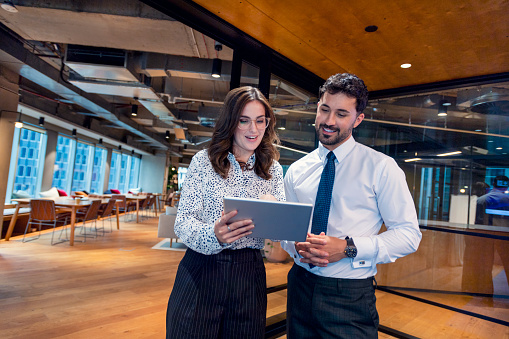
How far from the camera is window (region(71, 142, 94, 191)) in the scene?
584 inches

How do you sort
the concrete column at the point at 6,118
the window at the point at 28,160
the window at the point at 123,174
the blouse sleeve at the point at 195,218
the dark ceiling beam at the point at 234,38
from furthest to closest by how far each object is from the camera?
the window at the point at 123,174 < the window at the point at 28,160 < the concrete column at the point at 6,118 < the dark ceiling beam at the point at 234,38 < the blouse sleeve at the point at 195,218

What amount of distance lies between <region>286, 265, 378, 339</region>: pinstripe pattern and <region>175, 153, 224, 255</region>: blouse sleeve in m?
0.56

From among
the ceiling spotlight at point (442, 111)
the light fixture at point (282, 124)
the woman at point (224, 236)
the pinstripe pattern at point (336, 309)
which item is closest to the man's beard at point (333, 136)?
the woman at point (224, 236)

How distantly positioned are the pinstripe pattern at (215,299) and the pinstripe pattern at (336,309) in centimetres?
28

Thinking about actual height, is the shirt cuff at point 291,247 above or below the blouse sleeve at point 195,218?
below

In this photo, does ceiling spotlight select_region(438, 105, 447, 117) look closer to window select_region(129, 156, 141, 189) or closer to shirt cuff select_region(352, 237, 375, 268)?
shirt cuff select_region(352, 237, 375, 268)

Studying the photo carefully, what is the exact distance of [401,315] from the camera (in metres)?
4.09

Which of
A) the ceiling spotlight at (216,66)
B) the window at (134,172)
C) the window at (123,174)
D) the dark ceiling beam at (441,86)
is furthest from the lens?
the window at (134,172)

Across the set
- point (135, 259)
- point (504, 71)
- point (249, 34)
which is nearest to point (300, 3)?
point (249, 34)

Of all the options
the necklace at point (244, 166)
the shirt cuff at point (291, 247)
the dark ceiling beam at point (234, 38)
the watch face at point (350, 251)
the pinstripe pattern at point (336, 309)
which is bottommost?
the pinstripe pattern at point (336, 309)

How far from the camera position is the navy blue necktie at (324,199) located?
1.64 metres

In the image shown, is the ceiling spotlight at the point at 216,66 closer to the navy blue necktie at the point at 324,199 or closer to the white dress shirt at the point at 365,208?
the white dress shirt at the point at 365,208

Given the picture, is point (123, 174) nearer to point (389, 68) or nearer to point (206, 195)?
point (389, 68)

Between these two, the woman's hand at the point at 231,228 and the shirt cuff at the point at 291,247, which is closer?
the woman's hand at the point at 231,228
